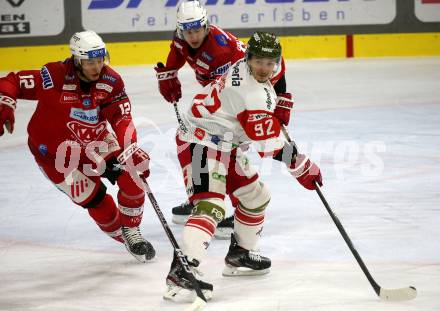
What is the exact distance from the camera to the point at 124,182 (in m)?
4.70

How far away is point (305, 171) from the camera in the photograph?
4.20 m

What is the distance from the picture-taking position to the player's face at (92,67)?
451 centimetres

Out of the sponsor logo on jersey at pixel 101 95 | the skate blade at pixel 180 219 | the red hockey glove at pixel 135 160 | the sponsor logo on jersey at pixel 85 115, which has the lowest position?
the skate blade at pixel 180 219

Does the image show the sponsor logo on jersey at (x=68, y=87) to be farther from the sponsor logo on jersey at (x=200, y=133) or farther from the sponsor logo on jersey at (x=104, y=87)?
the sponsor logo on jersey at (x=200, y=133)

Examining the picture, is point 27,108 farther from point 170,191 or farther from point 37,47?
point 170,191

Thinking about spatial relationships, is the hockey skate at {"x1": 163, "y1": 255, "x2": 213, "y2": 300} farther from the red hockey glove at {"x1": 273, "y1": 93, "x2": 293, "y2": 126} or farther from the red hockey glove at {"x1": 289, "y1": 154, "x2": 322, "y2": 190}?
the red hockey glove at {"x1": 273, "y1": 93, "x2": 293, "y2": 126}

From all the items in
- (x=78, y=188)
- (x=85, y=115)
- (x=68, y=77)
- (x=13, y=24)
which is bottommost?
(x=13, y=24)

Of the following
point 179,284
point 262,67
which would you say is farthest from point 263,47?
point 179,284

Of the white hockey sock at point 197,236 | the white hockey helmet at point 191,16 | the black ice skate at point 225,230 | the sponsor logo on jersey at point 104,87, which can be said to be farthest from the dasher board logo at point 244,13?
the white hockey sock at point 197,236

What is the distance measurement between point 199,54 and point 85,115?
99cm

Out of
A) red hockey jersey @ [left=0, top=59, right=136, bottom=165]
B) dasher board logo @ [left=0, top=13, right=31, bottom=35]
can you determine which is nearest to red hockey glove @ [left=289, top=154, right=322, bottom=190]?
red hockey jersey @ [left=0, top=59, right=136, bottom=165]

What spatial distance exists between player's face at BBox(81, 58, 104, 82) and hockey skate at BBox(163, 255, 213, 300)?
3.54ft

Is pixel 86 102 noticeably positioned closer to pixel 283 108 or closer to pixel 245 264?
pixel 283 108

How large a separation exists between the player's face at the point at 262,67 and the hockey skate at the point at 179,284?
33.2 inches
